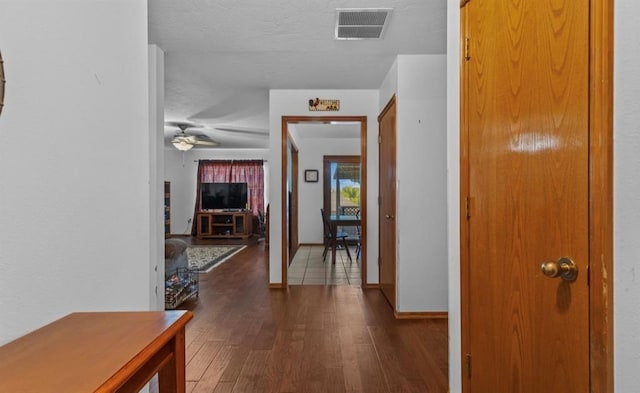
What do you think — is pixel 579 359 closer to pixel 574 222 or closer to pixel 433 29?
pixel 574 222

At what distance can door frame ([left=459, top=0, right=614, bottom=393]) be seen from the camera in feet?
2.82

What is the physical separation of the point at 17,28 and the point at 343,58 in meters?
2.62

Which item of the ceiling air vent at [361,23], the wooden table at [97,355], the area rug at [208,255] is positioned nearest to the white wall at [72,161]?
the wooden table at [97,355]

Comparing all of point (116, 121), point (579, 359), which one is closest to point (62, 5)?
point (116, 121)

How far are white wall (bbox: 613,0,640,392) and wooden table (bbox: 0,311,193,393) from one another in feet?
3.87

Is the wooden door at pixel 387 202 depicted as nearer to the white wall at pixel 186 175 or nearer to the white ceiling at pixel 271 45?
the white ceiling at pixel 271 45

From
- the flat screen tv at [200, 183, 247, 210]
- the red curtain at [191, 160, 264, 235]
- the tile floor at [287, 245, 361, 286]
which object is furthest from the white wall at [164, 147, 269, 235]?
the tile floor at [287, 245, 361, 286]

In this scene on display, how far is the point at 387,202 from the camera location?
3.60 meters

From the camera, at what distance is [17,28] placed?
0.90 metres

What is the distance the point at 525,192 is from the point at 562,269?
0.29 m

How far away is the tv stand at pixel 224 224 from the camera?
8531mm

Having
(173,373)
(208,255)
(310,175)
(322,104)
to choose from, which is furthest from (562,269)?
(310,175)

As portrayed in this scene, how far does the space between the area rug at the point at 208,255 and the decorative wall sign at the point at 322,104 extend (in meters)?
2.87

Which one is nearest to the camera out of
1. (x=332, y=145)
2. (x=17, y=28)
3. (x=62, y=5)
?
(x=17, y=28)
